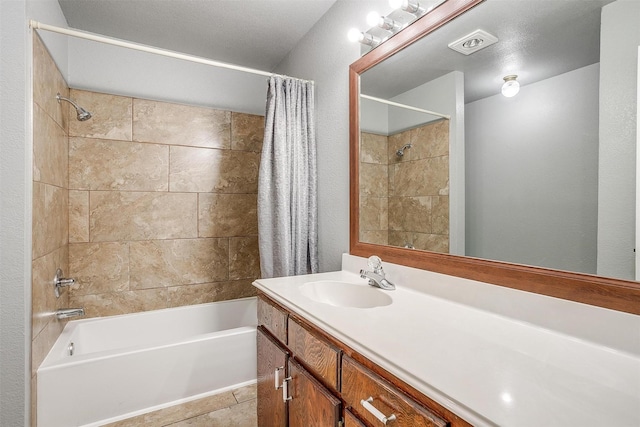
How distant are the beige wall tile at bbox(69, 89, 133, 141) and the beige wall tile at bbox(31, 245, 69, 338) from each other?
0.87m

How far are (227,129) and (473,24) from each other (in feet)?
6.75

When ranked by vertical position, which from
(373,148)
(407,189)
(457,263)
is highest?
(373,148)

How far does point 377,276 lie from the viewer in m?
1.37

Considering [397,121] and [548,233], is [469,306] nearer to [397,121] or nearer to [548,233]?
[548,233]

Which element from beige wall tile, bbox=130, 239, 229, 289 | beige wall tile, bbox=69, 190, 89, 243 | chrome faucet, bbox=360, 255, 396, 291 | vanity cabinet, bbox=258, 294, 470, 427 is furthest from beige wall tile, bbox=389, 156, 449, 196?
beige wall tile, bbox=69, 190, 89, 243

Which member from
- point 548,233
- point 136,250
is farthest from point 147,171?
point 548,233

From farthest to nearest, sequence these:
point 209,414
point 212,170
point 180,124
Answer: point 212,170, point 180,124, point 209,414

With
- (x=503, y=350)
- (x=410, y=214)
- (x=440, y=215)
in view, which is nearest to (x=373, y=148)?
(x=410, y=214)

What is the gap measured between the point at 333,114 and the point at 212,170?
4.05ft

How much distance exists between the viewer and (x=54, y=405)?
1491 millimetres

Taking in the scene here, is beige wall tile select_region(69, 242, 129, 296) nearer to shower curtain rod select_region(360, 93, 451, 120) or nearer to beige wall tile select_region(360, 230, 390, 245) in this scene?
beige wall tile select_region(360, 230, 390, 245)

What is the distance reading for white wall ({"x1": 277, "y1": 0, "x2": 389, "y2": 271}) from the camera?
1818 mm

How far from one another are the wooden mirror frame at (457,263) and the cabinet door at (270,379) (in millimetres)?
666

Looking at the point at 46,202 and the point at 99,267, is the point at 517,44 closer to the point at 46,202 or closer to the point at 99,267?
the point at 46,202
